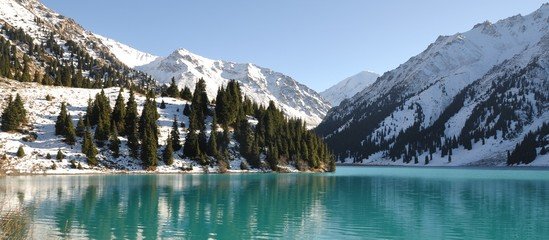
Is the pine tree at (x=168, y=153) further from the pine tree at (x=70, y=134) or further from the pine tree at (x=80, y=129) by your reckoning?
the pine tree at (x=70, y=134)

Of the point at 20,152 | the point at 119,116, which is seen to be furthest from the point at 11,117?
the point at 119,116

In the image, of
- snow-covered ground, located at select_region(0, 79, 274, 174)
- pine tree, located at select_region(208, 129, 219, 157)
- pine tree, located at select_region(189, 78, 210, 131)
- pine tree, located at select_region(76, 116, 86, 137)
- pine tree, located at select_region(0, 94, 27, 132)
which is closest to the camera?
snow-covered ground, located at select_region(0, 79, 274, 174)

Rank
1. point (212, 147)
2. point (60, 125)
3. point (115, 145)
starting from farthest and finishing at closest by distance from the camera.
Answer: point (212, 147), point (115, 145), point (60, 125)

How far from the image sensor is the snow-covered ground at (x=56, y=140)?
117 meters

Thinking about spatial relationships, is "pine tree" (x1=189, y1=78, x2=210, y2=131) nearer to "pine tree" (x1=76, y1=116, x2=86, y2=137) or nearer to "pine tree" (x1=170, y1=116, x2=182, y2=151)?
"pine tree" (x1=170, y1=116, x2=182, y2=151)

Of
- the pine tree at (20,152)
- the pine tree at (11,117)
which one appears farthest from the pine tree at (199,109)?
the pine tree at (20,152)

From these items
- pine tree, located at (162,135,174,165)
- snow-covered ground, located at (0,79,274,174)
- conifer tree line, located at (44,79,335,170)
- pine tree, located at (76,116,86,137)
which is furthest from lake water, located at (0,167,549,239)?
pine tree, located at (76,116,86,137)

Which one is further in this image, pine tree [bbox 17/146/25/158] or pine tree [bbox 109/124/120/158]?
pine tree [bbox 109/124/120/158]

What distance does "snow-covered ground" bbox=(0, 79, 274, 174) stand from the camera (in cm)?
11719

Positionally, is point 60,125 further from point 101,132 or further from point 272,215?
point 272,215

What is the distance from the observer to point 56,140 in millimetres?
129375

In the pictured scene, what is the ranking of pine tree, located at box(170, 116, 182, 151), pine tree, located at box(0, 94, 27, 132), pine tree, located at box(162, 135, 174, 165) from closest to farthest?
1. pine tree, located at box(0, 94, 27, 132)
2. pine tree, located at box(162, 135, 174, 165)
3. pine tree, located at box(170, 116, 182, 151)

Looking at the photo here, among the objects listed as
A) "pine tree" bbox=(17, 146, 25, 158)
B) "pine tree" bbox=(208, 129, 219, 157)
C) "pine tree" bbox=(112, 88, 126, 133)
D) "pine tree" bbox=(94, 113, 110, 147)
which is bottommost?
"pine tree" bbox=(17, 146, 25, 158)

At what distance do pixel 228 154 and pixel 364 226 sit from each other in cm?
10887
